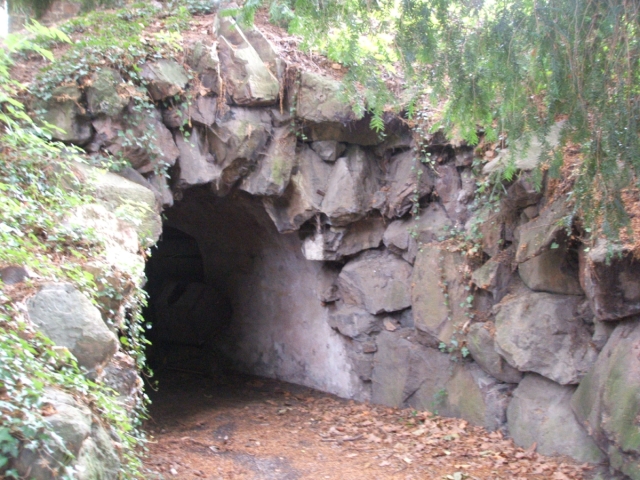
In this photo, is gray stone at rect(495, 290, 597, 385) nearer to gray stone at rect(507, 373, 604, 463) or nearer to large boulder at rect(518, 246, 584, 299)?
large boulder at rect(518, 246, 584, 299)

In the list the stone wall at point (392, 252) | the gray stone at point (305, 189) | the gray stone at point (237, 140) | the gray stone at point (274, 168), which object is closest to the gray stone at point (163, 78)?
the stone wall at point (392, 252)

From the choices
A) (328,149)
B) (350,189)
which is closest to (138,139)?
(328,149)

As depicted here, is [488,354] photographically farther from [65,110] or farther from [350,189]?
[65,110]

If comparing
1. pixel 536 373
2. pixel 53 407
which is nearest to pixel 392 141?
pixel 536 373

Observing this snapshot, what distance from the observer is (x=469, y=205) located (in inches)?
270

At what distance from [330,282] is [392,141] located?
7.13 feet

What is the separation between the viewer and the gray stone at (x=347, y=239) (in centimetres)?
791

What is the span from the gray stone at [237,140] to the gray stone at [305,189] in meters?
0.58

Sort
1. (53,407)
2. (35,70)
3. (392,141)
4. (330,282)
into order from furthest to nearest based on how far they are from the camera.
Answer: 1. (330,282)
2. (392,141)
3. (35,70)
4. (53,407)

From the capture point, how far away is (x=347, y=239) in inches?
315

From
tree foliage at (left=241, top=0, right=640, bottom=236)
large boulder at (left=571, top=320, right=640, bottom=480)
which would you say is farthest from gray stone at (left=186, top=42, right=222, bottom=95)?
large boulder at (left=571, top=320, right=640, bottom=480)

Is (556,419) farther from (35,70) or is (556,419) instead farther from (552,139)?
(35,70)

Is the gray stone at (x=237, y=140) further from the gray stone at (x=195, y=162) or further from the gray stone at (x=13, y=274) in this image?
the gray stone at (x=13, y=274)

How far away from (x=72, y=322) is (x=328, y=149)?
4.69 meters
